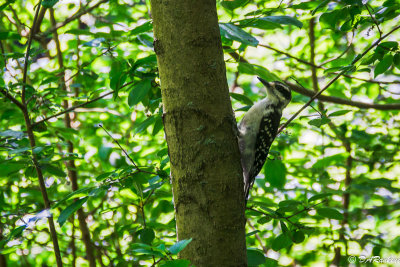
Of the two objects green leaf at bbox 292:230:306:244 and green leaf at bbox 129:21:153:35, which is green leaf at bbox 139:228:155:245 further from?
green leaf at bbox 129:21:153:35

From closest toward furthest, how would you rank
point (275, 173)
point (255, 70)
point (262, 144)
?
point (255, 70) < point (275, 173) < point (262, 144)

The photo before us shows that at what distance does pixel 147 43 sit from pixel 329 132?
301 centimetres

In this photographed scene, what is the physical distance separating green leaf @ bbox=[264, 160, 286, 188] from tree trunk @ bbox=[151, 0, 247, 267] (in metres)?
0.93

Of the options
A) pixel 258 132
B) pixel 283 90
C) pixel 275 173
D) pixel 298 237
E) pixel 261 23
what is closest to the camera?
pixel 261 23

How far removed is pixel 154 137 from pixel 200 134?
109 inches

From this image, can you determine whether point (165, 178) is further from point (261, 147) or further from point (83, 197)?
point (261, 147)

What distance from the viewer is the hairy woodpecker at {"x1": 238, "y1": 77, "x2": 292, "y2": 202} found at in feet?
11.6

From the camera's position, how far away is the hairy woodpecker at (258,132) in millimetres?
3541

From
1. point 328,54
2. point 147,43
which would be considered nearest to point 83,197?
point 147,43

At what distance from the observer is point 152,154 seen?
394 centimetres

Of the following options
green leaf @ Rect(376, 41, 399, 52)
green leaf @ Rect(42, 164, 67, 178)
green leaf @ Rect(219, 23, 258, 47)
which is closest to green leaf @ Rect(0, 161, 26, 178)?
green leaf @ Rect(42, 164, 67, 178)

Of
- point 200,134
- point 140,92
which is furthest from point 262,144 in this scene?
point 200,134

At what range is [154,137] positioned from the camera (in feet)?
14.8

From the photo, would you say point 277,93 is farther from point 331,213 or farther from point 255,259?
point 255,259
